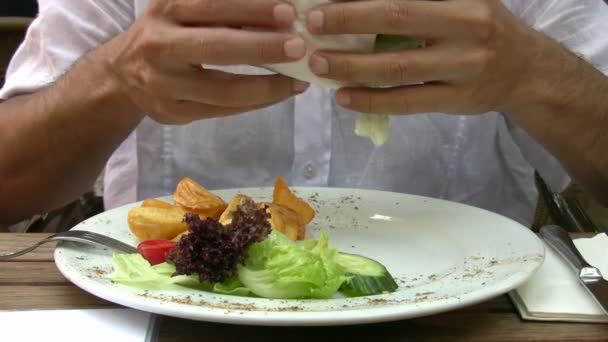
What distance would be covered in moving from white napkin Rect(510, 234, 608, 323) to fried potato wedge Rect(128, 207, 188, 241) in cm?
40

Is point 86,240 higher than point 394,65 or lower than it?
lower

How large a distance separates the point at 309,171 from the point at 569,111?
1.58 feet

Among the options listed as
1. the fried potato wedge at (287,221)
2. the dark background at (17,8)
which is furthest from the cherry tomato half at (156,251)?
the dark background at (17,8)

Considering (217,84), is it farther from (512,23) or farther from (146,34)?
(512,23)

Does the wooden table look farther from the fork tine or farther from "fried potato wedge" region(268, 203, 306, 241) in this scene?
"fried potato wedge" region(268, 203, 306, 241)

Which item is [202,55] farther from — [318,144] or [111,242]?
[318,144]

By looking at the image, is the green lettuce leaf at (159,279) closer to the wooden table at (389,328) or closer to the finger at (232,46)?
the wooden table at (389,328)

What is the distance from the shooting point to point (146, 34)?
0.79 meters

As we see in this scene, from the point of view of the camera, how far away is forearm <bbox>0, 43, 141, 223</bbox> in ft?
3.40

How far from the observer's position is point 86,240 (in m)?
0.79

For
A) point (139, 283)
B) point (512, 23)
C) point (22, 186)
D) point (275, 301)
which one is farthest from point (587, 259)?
point (22, 186)

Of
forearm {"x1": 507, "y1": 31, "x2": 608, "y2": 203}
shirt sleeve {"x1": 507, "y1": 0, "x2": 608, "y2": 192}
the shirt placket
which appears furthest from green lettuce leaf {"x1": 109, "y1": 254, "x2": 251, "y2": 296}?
shirt sleeve {"x1": 507, "y1": 0, "x2": 608, "y2": 192}

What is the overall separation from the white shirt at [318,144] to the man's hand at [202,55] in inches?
15.2

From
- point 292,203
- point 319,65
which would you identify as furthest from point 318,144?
point 319,65
